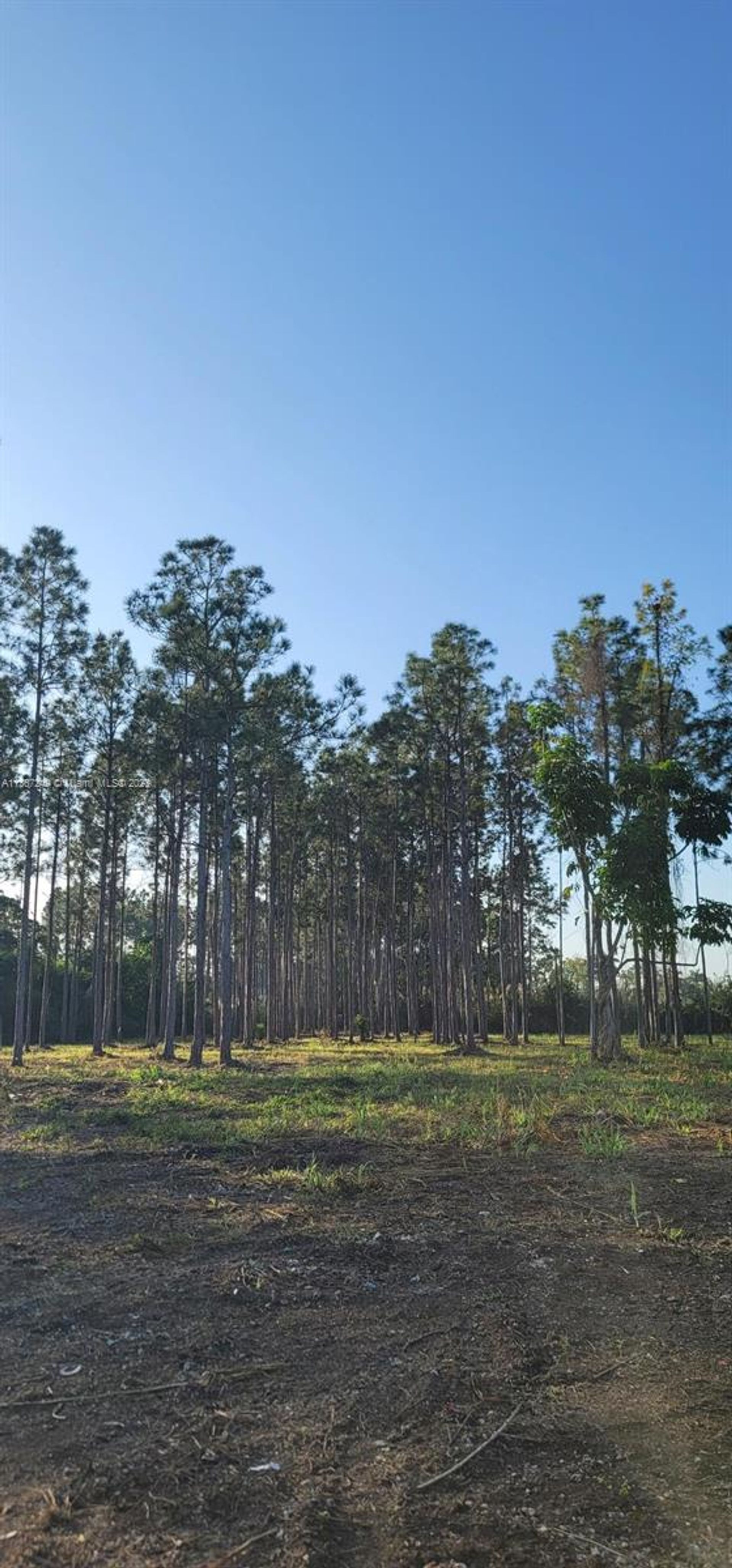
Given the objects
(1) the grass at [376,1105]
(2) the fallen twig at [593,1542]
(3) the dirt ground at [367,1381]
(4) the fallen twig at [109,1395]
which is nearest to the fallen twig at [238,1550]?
(3) the dirt ground at [367,1381]

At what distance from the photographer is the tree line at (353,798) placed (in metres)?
24.5

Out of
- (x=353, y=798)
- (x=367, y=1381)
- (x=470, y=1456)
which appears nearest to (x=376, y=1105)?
(x=367, y=1381)

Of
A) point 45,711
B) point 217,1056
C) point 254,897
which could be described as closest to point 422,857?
point 254,897

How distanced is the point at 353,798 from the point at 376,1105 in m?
28.9

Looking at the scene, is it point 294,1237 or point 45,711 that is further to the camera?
point 45,711

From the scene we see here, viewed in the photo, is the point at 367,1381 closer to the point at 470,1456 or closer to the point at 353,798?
the point at 470,1456

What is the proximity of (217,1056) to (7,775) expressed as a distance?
399 inches

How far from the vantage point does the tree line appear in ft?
80.3

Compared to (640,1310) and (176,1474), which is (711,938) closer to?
(640,1310)

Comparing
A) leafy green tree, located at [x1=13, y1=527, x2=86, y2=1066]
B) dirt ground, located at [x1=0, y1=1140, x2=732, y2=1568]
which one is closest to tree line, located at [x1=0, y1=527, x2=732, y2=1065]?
leafy green tree, located at [x1=13, y1=527, x2=86, y2=1066]

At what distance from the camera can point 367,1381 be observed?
165 inches

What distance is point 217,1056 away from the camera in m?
28.7

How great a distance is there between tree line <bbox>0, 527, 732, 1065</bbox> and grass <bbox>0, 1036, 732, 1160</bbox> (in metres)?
3.93

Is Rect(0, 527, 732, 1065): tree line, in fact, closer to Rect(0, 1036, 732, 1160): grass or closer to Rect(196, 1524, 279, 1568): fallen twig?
Rect(0, 1036, 732, 1160): grass
